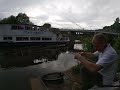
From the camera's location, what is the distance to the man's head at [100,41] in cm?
367

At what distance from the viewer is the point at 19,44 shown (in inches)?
1484

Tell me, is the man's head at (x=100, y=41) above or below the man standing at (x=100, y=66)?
above

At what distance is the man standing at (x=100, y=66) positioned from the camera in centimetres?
356

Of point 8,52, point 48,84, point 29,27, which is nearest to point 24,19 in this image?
point 29,27

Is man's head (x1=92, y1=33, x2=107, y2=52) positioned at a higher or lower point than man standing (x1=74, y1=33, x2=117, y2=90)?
higher

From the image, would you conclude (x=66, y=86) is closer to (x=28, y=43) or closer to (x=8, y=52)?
(x=8, y=52)

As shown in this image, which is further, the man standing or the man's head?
the man's head

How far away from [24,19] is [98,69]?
2931 inches

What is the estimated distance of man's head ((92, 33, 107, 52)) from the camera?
144 inches

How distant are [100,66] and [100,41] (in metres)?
0.45

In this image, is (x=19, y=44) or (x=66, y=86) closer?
(x=66, y=86)

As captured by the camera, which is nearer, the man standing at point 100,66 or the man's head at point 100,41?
the man standing at point 100,66

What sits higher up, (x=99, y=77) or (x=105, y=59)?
(x=105, y=59)

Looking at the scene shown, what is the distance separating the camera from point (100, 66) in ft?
11.7
